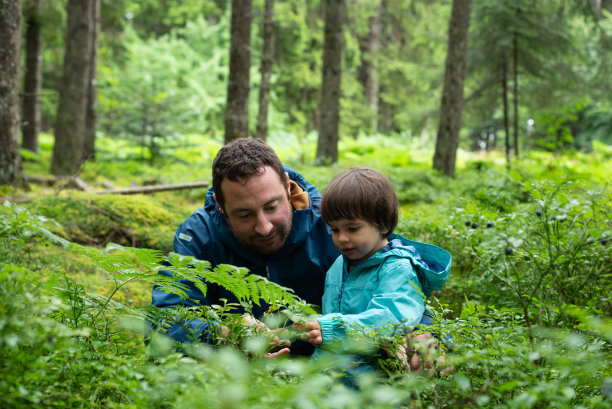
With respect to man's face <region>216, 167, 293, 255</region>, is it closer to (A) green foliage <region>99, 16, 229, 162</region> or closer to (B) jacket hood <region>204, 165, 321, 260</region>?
(B) jacket hood <region>204, 165, 321, 260</region>

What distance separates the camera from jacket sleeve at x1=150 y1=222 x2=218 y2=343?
86.9 inches

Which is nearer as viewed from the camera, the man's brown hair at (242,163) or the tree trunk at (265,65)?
the man's brown hair at (242,163)

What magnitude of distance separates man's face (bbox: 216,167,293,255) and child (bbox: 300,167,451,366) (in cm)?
43

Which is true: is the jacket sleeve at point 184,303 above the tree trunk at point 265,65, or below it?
below

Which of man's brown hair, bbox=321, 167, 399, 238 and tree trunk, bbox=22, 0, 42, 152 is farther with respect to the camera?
tree trunk, bbox=22, 0, 42, 152

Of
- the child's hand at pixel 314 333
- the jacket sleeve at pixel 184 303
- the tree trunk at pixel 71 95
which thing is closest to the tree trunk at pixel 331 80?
the tree trunk at pixel 71 95

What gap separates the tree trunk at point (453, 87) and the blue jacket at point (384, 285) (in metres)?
7.59

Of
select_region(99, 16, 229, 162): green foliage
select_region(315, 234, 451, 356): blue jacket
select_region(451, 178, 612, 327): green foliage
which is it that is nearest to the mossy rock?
select_region(315, 234, 451, 356): blue jacket

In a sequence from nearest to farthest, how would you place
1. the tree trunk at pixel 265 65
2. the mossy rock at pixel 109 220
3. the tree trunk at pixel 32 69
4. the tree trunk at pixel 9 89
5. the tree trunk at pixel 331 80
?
1. the mossy rock at pixel 109 220
2. the tree trunk at pixel 9 89
3. the tree trunk at pixel 331 80
4. the tree trunk at pixel 265 65
5. the tree trunk at pixel 32 69

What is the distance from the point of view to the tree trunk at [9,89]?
6578 mm

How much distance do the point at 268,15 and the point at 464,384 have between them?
1382 centimetres

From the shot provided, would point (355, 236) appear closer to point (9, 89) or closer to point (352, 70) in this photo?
point (9, 89)

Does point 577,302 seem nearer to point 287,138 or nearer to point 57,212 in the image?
point 57,212

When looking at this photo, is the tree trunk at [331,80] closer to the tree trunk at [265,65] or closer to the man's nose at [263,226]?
the tree trunk at [265,65]
